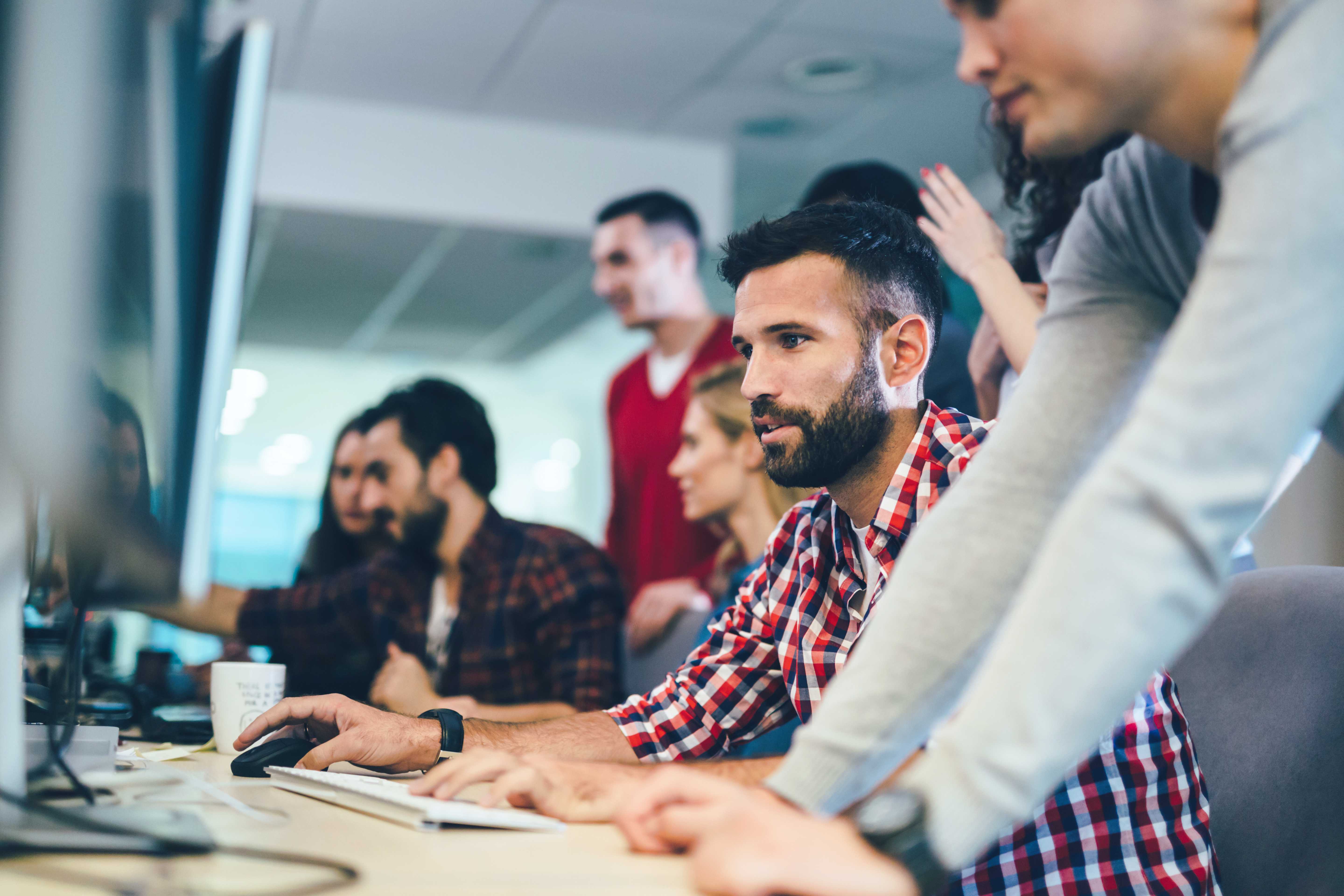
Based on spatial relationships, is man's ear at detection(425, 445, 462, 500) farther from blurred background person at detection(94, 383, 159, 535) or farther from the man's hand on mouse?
blurred background person at detection(94, 383, 159, 535)

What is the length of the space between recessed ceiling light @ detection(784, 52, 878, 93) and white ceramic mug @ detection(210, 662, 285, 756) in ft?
9.19

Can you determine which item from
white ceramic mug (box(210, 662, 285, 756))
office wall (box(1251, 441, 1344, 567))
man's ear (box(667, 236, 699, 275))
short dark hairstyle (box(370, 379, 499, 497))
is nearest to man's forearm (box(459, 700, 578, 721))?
white ceramic mug (box(210, 662, 285, 756))

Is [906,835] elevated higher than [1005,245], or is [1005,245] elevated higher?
[1005,245]

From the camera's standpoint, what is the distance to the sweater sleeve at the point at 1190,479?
52 cm

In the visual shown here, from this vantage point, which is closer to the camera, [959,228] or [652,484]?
[959,228]

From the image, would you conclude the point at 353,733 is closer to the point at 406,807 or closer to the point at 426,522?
the point at 406,807

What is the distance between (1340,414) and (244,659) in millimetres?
2557

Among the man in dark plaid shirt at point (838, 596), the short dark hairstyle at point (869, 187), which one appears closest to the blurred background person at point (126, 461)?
the man in dark plaid shirt at point (838, 596)

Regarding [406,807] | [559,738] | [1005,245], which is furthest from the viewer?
[1005,245]

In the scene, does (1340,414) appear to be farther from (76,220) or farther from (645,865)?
(76,220)

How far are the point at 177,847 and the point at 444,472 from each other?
1.71 metres

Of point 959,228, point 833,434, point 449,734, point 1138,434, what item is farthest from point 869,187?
point 1138,434

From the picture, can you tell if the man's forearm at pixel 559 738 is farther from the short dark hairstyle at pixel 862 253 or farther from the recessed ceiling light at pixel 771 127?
the recessed ceiling light at pixel 771 127

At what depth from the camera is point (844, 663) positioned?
1109 mm
